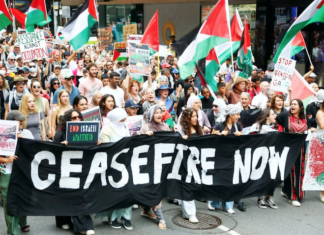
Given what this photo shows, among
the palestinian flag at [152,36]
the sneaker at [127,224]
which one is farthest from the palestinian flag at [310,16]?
the sneaker at [127,224]

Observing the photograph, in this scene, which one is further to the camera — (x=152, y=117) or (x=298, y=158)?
(x=298, y=158)

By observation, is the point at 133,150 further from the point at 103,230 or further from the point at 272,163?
the point at 272,163

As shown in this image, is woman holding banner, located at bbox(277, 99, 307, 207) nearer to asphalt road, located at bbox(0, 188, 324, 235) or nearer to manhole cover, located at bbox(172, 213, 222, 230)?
asphalt road, located at bbox(0, 188, 324, 235)

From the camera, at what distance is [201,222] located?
6.95 metres

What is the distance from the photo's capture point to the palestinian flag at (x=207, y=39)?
8.67 metres

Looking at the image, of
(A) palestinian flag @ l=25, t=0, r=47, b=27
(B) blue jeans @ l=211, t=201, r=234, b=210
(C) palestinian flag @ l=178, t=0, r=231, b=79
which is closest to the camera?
(B) blue jeans @ l=211, t=201, r=234, b=210

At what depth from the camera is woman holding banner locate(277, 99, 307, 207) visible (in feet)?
25.8

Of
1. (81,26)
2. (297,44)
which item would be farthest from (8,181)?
(297,44)

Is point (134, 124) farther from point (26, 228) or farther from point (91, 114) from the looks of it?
point (26, 228)

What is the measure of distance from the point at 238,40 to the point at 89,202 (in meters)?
6.26

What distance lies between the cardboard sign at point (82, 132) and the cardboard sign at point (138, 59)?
3793 millimetres

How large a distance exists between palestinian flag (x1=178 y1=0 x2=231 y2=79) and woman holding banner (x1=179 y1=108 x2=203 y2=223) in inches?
62.0

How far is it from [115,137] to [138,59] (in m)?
3.67

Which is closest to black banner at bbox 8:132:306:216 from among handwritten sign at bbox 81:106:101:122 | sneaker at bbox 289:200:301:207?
sneaker at bbox 289:200:301:207
